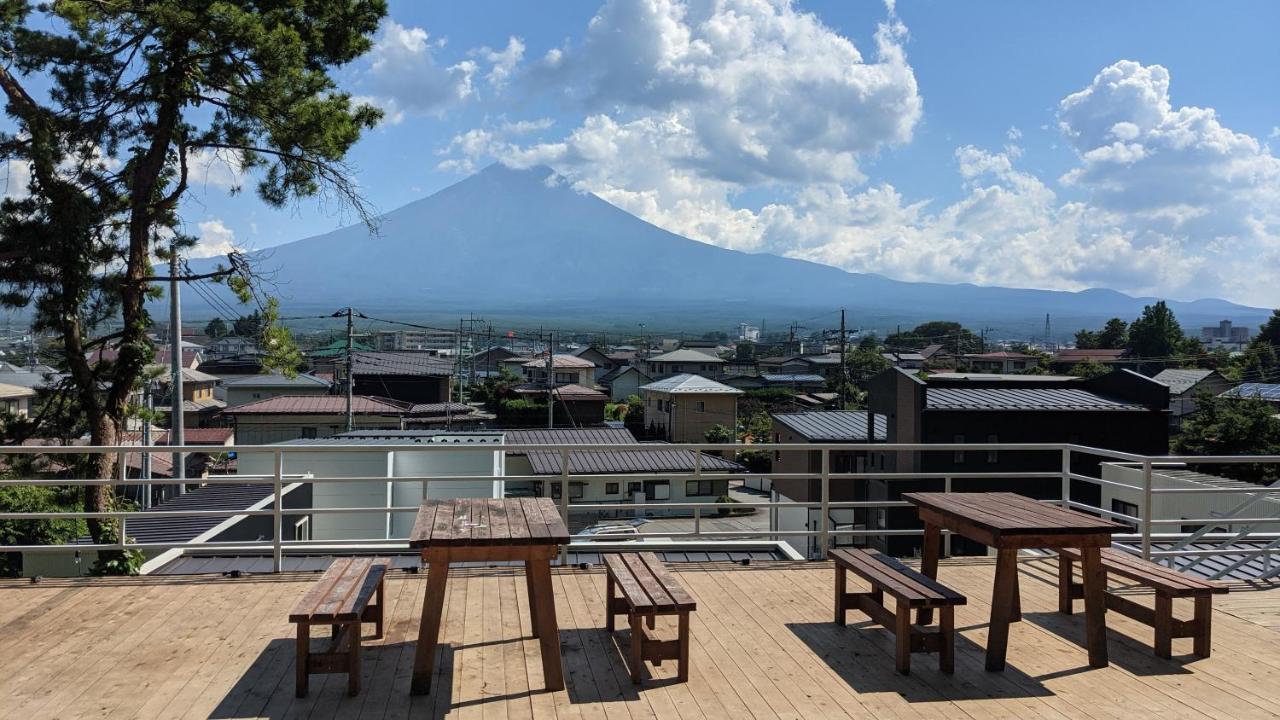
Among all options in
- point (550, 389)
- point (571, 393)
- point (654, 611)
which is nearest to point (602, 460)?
point (550, 389)

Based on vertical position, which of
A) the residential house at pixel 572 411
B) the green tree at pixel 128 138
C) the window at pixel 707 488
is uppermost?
the green tree at pixel 128 138

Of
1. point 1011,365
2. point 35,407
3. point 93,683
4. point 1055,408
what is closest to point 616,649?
point 93,683

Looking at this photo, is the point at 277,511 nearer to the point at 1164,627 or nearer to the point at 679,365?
the point at 1164,627

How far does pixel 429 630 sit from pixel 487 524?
57cm

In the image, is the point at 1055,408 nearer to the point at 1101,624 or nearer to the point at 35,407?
the point at 1101,624

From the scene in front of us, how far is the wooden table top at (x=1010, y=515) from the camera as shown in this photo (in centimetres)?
455

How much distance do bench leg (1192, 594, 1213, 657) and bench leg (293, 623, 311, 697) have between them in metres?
4.70

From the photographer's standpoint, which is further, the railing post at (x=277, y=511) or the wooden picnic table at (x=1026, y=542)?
the railing post at (x=277, y=511)

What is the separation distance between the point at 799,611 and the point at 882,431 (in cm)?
2202

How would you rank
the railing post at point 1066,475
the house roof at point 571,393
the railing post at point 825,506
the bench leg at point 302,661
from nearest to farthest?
the bench leg at point 302,661
the railing post at point 825,506
the railing post at point 1066,475
the house roof at point 571,393

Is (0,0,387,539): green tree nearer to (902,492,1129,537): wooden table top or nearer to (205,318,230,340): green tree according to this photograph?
(902,492,1129,537): wooden table top

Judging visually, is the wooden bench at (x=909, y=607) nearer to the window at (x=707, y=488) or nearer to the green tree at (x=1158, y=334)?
the window at (x=707, y=488)

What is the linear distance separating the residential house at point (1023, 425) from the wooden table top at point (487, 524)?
1884 centimetres

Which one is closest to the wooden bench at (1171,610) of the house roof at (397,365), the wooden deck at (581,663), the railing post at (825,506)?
the wooden deck at (581,663)
